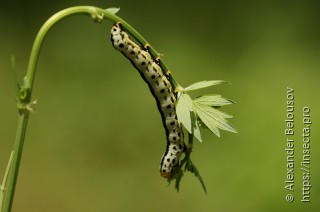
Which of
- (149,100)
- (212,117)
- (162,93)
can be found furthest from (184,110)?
(149,100)

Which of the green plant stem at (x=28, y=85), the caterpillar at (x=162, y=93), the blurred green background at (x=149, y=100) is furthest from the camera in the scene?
the blurred green background at (x=149, y=100)

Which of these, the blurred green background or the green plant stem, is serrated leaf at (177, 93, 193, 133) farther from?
the blurred green background

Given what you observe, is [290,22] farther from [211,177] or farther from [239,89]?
[211,177]

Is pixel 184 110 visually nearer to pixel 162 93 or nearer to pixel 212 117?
pixel 212 117

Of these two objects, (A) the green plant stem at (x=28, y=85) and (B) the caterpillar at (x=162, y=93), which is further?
(B) the caterpillar at (x=162, y=93)

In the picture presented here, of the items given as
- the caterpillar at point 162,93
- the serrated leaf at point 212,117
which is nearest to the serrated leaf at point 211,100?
the serrated leaf at point 212,117

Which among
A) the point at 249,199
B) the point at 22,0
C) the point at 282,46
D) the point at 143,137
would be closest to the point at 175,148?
the point at 249,199

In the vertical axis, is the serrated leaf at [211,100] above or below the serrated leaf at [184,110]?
above

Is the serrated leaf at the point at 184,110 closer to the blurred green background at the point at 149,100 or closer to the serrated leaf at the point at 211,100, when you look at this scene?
the serrated leaf at the point at 211,100
